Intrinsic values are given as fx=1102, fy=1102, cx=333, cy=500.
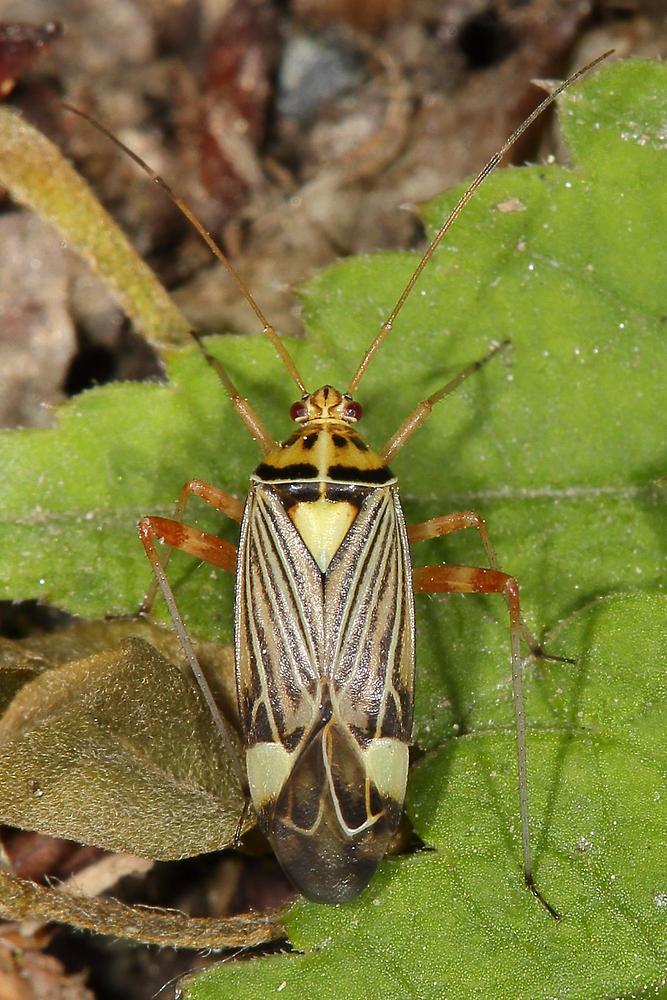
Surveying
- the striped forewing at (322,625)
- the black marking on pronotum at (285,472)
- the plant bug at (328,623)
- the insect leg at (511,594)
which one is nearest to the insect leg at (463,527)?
the plant bug at (328,623)

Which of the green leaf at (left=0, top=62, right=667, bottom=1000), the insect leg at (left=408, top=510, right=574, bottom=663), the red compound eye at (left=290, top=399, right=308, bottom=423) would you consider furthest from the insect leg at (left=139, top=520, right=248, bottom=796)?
the insect leg at (left=408, top=510, right=574, bottom=663)

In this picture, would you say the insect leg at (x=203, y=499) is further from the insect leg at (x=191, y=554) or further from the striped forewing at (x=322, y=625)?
the striped forewing at (x=322, y=625)

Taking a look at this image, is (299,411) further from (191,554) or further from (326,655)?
(326,655)

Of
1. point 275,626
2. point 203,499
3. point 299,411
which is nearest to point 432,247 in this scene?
point 299,411

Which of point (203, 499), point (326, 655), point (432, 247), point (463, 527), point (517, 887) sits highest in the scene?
point (432, 247)

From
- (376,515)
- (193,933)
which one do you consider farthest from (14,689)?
(376,515)

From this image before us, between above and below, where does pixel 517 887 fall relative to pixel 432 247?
below

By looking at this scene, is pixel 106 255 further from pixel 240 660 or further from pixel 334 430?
pixel 240 660
